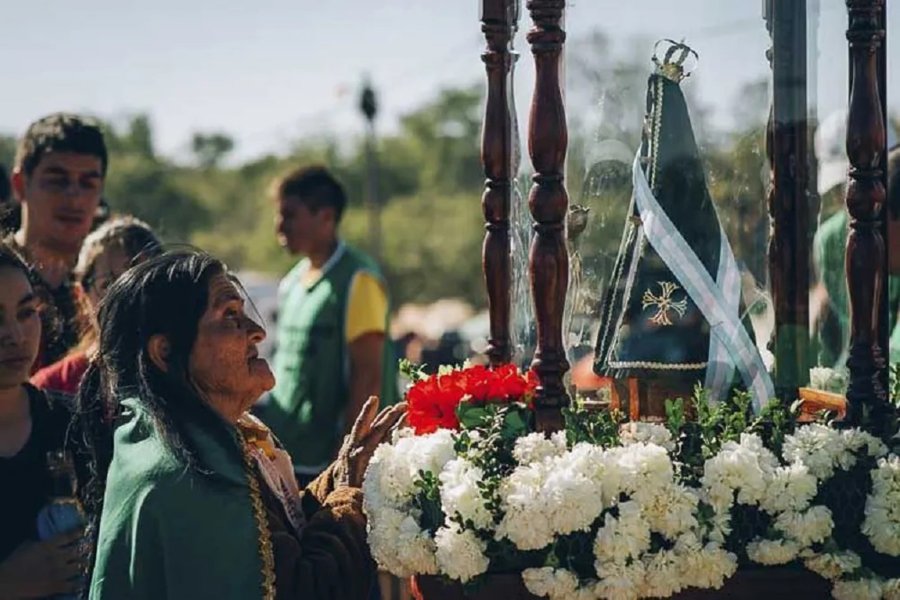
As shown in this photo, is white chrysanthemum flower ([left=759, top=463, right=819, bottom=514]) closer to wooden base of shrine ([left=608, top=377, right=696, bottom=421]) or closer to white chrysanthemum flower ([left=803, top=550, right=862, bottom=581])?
white chrysanthemum flower ([left=803, top=550, right=862, bottom=581])

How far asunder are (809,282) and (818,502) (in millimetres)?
889

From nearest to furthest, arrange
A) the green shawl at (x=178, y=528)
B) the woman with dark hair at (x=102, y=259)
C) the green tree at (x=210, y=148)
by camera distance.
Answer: the green shawl at (x=178, y=528) < the woman with dark hair at (x=102, y=259) < the green tree at (x=210, y=148)

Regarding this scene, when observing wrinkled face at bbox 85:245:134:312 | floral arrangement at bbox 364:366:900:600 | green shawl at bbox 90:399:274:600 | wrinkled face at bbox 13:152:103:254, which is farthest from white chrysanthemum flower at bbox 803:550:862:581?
wrinkled face at bbox 13:152:103:254

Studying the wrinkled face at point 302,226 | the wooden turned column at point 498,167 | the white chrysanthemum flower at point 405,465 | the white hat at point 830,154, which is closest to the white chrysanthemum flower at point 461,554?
the white chrysanthemum flower at point 405,465

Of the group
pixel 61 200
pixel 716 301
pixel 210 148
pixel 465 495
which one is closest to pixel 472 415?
pixel 465 495

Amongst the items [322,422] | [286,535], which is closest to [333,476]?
[286,535]

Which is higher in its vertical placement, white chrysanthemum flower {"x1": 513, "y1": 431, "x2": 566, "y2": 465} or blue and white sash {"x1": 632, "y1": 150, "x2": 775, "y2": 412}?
blue and white sash {"x1": 632, "y1": 150, "x2": 775, "y2": 412}

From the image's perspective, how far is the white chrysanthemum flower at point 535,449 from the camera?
288 cm

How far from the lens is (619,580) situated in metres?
2.76

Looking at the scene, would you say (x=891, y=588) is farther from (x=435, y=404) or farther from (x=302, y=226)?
(x=302, y=226)

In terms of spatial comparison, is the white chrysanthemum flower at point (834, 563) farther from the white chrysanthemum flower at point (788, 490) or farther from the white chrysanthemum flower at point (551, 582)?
the white chrysanthemum flower at point (551, 582)

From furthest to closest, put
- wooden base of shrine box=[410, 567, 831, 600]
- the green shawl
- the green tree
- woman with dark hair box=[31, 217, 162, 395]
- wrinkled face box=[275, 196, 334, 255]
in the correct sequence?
the green tree < wrinkled face box=[275, 196, 334, 255] < woman with dark hair box=[31, 217, 162, 395] < the green shawl < wooden base of shrine box=[410, 567, 831, 600]

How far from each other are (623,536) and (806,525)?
34 centimetres

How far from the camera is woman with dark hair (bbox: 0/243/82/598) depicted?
3561 mm
